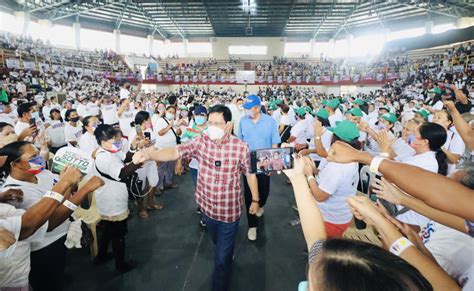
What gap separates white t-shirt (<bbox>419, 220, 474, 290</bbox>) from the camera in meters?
1.20

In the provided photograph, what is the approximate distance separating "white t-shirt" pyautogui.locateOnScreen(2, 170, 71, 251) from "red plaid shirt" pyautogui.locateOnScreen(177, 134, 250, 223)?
3.70ft

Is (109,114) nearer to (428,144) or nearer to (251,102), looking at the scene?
(251,102)

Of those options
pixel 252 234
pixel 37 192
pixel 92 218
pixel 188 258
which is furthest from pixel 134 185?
pixel 252 234

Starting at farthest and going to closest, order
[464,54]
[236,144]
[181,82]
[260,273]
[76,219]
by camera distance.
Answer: [181,82]
[464,54]
[76,219]
[260,273]
[236,144]

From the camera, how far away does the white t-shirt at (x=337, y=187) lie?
226 cm

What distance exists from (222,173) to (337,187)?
1042 mm

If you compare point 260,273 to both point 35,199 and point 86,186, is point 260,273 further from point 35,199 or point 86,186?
Answer: point 35,199

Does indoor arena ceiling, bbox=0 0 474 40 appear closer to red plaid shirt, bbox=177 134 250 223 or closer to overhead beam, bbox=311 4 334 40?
overhead beam, bbox=311 4 334 40

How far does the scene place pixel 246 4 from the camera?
20.8 m

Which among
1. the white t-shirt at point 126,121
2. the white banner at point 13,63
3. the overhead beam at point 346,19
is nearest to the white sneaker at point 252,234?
the white t-shirt at point 126,121

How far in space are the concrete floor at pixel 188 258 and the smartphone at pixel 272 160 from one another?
1.65 m

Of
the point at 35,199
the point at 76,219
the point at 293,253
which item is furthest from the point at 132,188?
the point at 293,253

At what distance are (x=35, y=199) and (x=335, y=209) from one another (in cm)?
256

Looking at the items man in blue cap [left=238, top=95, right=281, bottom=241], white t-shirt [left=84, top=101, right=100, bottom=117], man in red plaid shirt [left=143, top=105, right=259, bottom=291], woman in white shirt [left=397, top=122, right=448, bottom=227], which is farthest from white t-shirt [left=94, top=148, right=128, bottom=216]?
white t-shirt [left=84, top=101, right=100, bottom=117]
